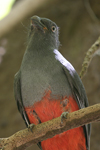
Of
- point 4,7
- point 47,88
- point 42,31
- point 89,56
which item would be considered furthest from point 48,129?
point 4,7

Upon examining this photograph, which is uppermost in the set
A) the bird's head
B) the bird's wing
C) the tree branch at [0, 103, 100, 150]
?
the bird's head

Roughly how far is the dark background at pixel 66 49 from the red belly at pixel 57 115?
115 inches

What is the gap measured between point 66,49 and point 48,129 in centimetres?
406

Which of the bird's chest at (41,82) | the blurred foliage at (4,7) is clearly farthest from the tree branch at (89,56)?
the blurred foliage at (4,7)

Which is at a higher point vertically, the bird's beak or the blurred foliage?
the blurred foliage

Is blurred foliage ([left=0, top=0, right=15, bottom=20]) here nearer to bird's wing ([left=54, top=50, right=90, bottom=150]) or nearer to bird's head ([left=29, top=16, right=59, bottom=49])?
bird's head ([left=29, top=16, right=59, bottom=49])

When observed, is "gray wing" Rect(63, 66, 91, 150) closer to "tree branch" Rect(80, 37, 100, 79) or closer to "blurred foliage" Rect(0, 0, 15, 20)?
"tree branch" Rect(80, 37, 100, 79)

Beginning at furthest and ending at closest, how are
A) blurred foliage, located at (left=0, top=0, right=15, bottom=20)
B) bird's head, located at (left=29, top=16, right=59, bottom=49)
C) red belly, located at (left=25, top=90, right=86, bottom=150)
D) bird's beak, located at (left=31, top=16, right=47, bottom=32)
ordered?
1. blurred foliage, located at (left=0, top=0, right=15, bottom=20)
2. bird's head, located at (left=29, top=16, right=59, bottom=49)
3. bird's beak, located at (left=31, top=16, right=47, bottom=32)
4. red belly, located at (left=25, top=90, right=86, bottom=150)

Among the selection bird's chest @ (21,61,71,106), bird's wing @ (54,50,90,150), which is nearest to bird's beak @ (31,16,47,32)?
bird's wing @ (54,50,90,150)

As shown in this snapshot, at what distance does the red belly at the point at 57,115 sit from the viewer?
2.68 m

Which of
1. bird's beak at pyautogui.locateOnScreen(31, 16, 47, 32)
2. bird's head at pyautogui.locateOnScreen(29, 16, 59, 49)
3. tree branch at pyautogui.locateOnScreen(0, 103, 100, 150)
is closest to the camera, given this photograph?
tree branch at pyautogui.locateOnScreen(0, 103, 100, 150)

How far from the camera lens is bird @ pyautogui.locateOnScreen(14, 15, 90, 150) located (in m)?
2.69

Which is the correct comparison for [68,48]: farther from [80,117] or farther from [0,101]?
[80,117]

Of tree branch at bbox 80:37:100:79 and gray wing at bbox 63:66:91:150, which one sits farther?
tree branch at bbox 80:37:100:79
